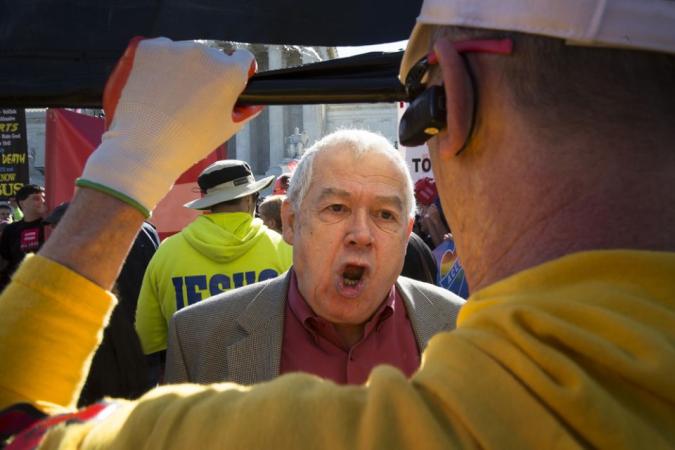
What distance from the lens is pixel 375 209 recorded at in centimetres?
284

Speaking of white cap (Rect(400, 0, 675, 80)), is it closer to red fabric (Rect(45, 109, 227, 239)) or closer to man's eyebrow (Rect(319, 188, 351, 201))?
man's eyebrow (Rect(319, 188, 351, 201))

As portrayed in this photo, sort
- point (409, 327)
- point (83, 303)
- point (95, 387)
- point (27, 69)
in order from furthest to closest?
point (409, 327) → point (95, 387) → point (27, 69) → point (83, 303)

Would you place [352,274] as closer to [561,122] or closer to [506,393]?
[561,122]

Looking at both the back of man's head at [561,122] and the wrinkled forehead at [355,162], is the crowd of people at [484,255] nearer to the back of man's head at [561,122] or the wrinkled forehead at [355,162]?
the back of man's head at [561,122]

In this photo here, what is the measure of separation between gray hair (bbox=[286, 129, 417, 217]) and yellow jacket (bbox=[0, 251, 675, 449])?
185cm

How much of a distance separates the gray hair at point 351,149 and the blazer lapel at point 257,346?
0.44 m

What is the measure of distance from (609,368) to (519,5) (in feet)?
1.63

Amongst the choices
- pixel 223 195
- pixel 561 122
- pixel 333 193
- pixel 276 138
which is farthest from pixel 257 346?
pixel 276 138

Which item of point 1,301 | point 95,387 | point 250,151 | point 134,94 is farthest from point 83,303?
point 250,151

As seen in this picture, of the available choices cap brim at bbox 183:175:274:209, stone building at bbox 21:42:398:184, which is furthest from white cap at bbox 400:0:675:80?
stone building at bbox 21:42:398:184

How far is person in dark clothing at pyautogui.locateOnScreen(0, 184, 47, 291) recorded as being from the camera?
7.93 metres

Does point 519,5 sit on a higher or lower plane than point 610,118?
higher

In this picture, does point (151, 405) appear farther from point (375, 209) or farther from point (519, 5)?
point (375, 209)

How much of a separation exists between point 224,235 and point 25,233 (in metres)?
4.44
